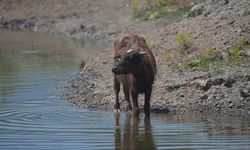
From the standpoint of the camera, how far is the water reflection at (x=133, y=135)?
12.9 m

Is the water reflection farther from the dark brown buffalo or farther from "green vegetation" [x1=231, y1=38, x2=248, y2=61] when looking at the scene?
"green vegetation" [x1=231, y1=38, x2=248, y2=61]

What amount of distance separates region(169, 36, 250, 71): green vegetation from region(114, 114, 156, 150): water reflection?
305 centimetres

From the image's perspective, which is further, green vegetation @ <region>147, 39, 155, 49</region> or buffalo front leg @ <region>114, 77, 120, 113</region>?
green vegetation @ <region>147, 39, 155, 49</region>

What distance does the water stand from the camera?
12898mm

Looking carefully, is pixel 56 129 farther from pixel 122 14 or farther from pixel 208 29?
pixel 122 14

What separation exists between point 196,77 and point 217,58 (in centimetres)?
156

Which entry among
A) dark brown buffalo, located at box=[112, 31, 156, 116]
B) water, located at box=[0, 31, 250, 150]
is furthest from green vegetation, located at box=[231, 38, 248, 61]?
water, located at box=[0, 31, 250, 150]

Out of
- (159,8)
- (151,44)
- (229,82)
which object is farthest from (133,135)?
(159,8)

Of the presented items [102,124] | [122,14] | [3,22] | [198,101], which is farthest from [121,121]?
[3,22]

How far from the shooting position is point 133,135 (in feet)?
45.4

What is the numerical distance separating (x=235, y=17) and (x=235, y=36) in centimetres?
178

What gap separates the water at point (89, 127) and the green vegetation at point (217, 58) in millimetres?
2606

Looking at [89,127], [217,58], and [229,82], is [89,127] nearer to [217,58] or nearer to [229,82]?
[229,82]

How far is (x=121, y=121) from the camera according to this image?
1515cm
